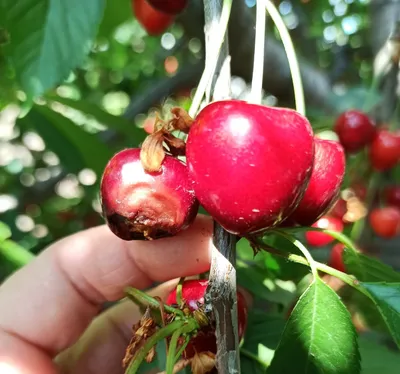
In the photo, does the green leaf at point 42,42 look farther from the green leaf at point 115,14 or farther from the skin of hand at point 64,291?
the green leaf at point 115,14

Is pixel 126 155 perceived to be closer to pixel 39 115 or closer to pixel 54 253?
pixel 54 253

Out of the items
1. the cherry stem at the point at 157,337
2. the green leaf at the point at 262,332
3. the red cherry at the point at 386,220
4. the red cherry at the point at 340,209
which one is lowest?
the red cherry at the point at 386,220

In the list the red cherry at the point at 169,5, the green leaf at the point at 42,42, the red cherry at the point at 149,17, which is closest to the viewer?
the green leaf at the point at 42,42

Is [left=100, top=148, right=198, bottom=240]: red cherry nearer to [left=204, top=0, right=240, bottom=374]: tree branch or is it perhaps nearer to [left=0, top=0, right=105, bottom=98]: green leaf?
[left=204, top=0, right=240, bottom=374]: tree branch

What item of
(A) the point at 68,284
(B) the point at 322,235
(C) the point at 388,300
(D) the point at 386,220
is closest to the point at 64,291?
(A) the point at 68,284

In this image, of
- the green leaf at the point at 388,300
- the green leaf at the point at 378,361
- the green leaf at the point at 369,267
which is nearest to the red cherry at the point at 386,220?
the green leaf at the point at 378,361

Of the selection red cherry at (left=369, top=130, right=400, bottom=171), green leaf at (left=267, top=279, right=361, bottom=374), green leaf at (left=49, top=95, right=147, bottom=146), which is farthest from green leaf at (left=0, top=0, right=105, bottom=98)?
red cherry at (left=369, top=130, right=400, bottom=171)

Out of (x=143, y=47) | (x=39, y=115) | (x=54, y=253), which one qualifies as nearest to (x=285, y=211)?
(x=54, y=253)
